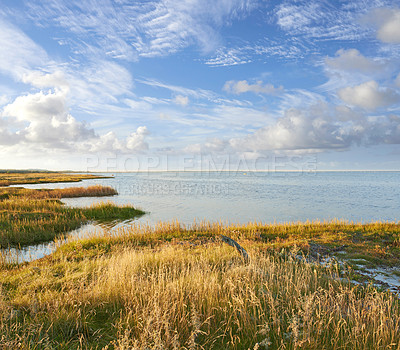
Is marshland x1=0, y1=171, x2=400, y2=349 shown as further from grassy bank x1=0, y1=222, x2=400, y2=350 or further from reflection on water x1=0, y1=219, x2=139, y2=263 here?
reflection on water x1=0, y1=219, x2=139, y2=263

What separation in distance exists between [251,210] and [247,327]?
1143 inches

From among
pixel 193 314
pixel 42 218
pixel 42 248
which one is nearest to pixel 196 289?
pixel 193 314

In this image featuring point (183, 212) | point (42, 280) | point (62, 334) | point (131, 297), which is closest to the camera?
point (62, 334)

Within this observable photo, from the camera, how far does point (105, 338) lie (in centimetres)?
471

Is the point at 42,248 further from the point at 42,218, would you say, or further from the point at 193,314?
the point at 193,314

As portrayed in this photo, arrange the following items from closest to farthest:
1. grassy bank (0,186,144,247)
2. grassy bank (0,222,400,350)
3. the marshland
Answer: grassy bank (0,222,400,350) → the marshland → grassy bank (0,186,144,247)

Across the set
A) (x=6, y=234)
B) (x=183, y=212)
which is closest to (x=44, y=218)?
(x=6, y=234)

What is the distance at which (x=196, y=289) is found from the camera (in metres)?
5.45

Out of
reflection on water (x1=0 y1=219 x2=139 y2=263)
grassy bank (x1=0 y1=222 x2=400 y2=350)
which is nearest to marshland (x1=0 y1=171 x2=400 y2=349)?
grassy bank (x1=0 y1=222 x2=400 y2=350)

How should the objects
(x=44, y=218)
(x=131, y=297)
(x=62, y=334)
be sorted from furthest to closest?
(x=44, y=218) → (x=131, y=297) → (x=62, y=334)

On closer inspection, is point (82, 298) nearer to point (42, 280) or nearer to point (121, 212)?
point (42, 280)

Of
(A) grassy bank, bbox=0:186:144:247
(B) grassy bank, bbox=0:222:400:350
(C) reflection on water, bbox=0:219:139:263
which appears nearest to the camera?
(B) grassy bank, bbox=0:222:400:350

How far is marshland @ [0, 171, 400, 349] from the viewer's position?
14.2 ft

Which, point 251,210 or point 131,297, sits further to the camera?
point 251,210
